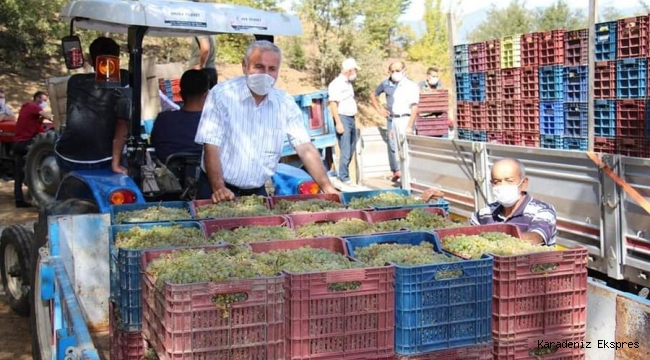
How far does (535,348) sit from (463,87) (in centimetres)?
641

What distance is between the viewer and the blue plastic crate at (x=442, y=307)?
3.03 meters

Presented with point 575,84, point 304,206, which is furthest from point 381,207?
point 575,84

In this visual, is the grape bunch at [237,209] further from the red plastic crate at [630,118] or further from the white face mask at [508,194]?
the red plastic crate at [630,118]

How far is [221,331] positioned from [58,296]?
1256 mm

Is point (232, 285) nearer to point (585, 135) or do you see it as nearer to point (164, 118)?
point (164, 118)

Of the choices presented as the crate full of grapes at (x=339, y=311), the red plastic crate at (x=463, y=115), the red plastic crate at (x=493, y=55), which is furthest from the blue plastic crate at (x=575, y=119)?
the crate full of grapes at (x=339, y=311)

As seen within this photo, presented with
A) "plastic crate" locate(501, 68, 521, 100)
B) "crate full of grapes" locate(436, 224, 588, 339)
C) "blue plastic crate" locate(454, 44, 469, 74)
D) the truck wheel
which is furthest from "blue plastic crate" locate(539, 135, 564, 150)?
the truck wheel

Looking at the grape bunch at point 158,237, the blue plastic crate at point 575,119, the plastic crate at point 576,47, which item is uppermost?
the plastic crate at point 576,47

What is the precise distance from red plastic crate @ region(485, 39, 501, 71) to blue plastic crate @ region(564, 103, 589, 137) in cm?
121

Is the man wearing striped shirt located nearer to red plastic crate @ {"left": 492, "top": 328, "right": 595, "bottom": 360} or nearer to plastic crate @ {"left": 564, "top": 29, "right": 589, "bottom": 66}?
red plastic crate @ {"left": 492, "top": 328, "right": 595, "bottom": 360}

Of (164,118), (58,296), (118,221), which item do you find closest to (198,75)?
(164,118)

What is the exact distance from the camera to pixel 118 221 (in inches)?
170

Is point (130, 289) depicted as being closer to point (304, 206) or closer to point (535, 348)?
point (304, 206)

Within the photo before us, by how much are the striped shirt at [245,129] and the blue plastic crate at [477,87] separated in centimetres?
415
